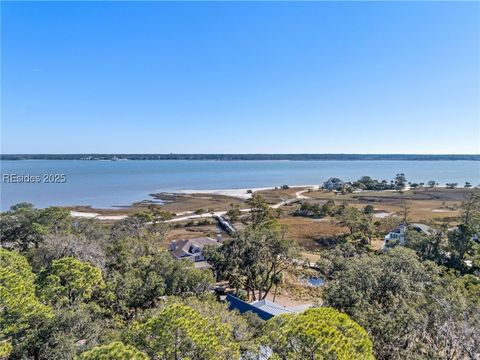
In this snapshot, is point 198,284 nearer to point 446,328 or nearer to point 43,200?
point 446,328

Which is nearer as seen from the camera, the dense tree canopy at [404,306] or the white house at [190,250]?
the dense tree canopy at [404,306]

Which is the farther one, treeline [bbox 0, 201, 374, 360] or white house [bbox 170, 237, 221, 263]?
white house [bbox 170, 237, 221, 263]

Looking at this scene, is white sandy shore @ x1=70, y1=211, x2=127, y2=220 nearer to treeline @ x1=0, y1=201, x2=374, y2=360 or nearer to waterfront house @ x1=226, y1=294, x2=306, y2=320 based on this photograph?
treeline @ x1=0, y1=201, x2=374, y2=360

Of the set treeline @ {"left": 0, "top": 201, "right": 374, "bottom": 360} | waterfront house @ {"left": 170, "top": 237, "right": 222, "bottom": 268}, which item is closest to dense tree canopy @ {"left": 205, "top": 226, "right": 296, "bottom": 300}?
treeline @ {"left": 0, "top": 201, "right": 374, "bottom": 360}

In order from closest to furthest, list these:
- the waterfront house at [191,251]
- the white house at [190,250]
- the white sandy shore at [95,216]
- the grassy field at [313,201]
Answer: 1. the waterfront house at [191,251]
2. the white house at [190,250]
3. the grassy field at [313,201]
4. the white sandy shore at [95,216]

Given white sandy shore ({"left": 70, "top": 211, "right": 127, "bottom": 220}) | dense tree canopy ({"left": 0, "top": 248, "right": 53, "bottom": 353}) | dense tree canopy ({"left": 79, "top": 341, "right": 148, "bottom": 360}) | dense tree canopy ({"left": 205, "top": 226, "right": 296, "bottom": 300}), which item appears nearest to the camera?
dense tree canopy ({"left": 79, "top": 341, "right": 148, "bottom": 360})

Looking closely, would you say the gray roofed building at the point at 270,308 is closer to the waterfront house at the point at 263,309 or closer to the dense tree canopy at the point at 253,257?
the waterfront house at the point at 263,309

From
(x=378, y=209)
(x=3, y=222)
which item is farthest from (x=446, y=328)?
(x=378, y=209)

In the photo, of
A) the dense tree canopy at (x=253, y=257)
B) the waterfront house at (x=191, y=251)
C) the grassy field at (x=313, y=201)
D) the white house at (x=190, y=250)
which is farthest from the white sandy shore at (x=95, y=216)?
the dense tree canopy at (x=253, y=257)

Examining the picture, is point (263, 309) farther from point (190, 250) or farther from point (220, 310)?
point (190, 250)

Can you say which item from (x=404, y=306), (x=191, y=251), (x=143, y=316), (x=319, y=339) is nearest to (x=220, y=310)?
(x=143, y=316)

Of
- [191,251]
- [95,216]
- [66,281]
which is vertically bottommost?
[95,216]
